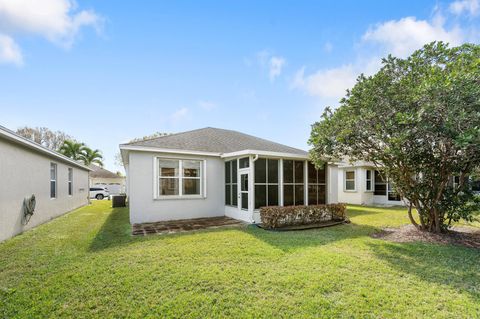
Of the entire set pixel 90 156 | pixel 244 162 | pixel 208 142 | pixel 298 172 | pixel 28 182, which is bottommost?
pixel 28 182

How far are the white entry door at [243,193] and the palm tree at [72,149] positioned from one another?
26.6 meters

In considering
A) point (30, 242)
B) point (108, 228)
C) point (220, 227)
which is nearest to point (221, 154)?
point (220, 227)

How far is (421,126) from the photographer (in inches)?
213

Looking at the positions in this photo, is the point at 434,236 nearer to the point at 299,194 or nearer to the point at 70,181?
the point at 299,194

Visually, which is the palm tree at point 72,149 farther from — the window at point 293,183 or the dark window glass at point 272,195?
the window at point 293,183

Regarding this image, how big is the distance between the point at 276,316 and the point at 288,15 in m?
10.3

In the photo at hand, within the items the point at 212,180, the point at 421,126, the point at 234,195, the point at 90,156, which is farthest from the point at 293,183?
the point at 90,156

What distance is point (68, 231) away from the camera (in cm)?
799

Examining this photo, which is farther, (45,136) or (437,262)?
(45,136)

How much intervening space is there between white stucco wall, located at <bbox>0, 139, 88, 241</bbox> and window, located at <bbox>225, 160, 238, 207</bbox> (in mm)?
7364

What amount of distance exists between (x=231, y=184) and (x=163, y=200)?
298 cm

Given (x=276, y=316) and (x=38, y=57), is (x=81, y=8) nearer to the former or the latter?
(x=38, y=57)

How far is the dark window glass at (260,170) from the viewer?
363 inches

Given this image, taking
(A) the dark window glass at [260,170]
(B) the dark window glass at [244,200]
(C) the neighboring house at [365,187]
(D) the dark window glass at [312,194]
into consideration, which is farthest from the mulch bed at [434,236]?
(C) the neighboring house at [365,187]
